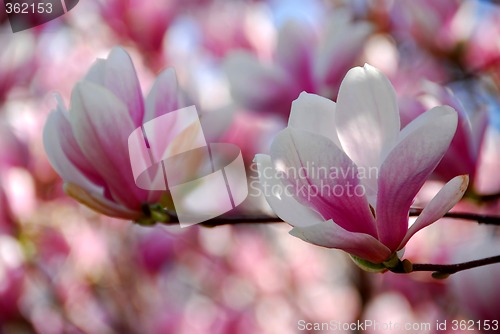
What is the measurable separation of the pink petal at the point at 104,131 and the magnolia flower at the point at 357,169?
A: 0.18 m

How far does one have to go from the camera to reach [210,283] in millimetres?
2062

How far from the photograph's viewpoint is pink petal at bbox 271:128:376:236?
45 cm

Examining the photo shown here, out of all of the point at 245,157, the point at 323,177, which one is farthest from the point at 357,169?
the point at 245,157

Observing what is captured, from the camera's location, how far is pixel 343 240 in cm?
46

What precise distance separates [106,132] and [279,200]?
0.68 feet

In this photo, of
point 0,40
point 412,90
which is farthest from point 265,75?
point 0,40

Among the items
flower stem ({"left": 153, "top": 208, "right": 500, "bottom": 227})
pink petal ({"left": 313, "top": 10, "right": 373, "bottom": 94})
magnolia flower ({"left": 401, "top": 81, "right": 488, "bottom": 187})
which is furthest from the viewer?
pink petal ({"left": 313, "top": 10, "right": 373, "bottom": 94})

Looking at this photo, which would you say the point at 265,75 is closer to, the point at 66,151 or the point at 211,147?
the point at 211,147

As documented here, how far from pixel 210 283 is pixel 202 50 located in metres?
0.80

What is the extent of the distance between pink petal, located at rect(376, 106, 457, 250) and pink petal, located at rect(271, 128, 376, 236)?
15 millimetres

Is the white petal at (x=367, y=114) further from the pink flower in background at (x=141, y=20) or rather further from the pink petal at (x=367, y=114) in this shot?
the pink flower in background at (x=141, y=20)

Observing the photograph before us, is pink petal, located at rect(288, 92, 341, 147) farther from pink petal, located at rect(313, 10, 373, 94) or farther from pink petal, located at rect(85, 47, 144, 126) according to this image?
pink petal, located at rect(313, 10, 373, 94)

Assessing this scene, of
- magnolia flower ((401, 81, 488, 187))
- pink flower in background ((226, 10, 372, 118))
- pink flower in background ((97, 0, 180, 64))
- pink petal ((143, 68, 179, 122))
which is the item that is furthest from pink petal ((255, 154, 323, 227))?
pink flower in background ((97, 0, 180, 64))

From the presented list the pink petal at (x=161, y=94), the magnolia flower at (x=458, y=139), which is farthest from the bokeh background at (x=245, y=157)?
the pink petal at (x=161, y=94)
